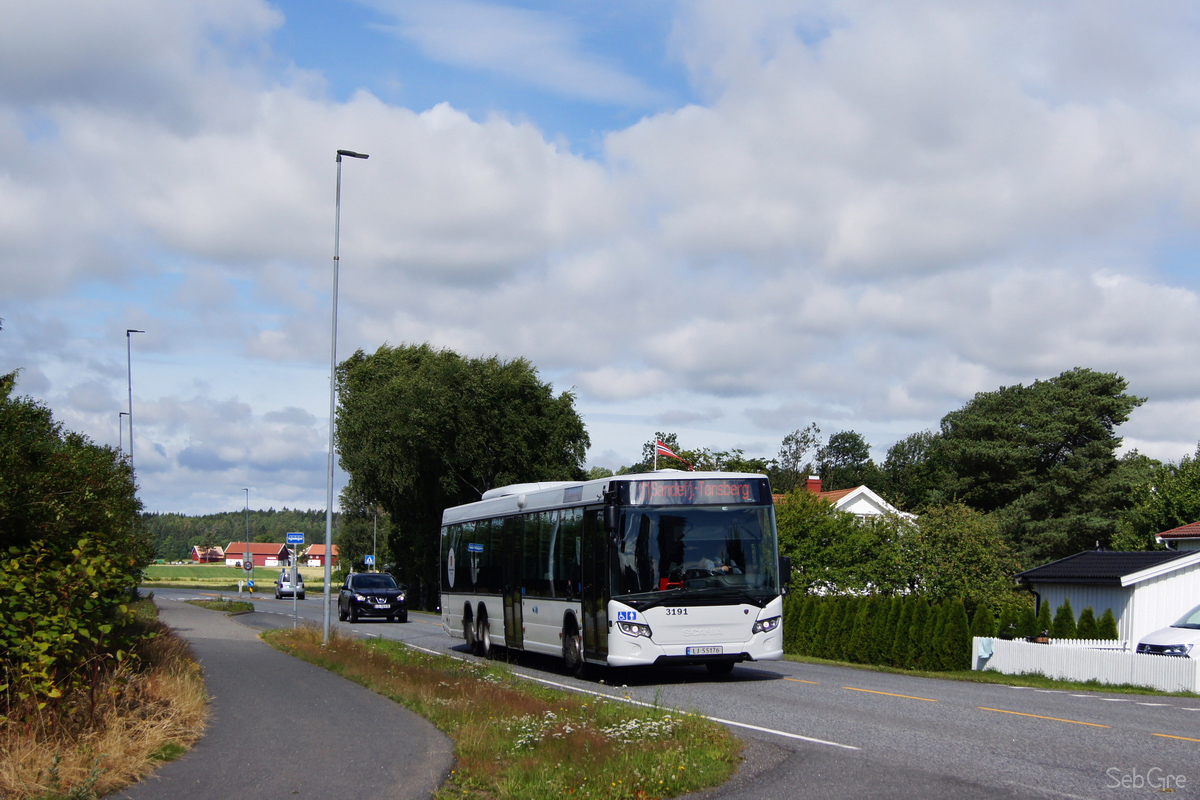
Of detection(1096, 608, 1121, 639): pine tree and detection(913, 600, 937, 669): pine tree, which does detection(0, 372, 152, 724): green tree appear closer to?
detection(913, 600, 937, 669): pine tree

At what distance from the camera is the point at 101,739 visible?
9461 mm

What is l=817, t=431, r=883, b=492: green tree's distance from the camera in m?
141

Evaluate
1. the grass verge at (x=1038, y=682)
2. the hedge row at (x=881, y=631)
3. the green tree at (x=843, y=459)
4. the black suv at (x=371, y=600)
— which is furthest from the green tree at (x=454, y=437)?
the green tree at (x=843, y=459)

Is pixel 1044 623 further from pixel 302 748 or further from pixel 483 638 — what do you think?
pixel 302 748

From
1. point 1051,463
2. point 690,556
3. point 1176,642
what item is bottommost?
point 1176,642

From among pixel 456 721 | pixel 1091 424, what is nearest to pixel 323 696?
pixel 456 721

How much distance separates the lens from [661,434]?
5825 cm

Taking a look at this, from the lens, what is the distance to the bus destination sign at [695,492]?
17.0 metres

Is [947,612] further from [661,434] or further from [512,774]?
[661,434]

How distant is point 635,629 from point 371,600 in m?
25.4

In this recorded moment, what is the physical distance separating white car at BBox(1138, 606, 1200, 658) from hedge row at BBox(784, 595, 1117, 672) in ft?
15.3

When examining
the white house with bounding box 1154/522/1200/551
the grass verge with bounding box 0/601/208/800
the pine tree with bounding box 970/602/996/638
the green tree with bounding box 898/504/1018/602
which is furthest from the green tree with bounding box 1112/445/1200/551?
the grass verge with bounding box 0/601/208/800

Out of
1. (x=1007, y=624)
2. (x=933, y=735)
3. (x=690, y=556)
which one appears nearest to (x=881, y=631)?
(x=1007, y=624)

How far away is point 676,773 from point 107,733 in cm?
480
